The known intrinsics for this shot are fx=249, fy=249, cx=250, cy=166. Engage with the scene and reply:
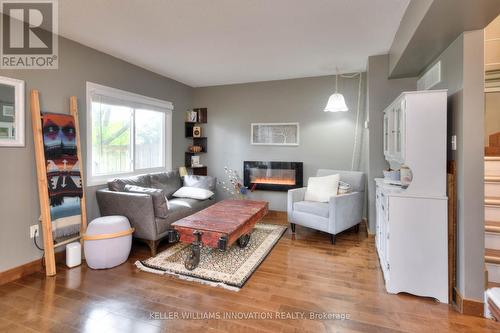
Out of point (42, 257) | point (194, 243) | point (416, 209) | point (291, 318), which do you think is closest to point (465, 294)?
point (416, 209)

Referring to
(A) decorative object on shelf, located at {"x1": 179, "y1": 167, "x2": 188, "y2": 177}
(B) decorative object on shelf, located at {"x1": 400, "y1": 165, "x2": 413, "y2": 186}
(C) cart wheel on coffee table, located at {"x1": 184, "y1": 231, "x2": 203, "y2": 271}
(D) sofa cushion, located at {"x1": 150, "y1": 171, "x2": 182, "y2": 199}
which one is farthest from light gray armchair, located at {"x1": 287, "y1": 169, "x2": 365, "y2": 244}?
(A) decorative object on shelf, located at {"x1": 179, "y1": 167, "x2": 188, "y2": 177}

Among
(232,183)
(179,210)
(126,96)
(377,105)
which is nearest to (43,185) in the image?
(179,210)

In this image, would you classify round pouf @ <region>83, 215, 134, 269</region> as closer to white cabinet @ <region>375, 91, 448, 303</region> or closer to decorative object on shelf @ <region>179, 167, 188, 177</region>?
decorative object on shelf @ <region>179, 167, 188, 177</region>

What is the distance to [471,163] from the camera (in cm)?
194

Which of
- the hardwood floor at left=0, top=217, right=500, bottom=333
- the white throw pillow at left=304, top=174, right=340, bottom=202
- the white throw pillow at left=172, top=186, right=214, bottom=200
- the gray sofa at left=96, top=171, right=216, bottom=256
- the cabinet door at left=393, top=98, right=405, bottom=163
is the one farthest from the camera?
the white throw pillow at left=172, top=186, right=214, bottom=200

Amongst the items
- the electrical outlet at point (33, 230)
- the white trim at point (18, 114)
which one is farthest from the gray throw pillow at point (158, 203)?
the white trim at point (18, 114)

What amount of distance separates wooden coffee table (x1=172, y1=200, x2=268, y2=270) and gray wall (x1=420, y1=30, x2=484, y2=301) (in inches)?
76.6

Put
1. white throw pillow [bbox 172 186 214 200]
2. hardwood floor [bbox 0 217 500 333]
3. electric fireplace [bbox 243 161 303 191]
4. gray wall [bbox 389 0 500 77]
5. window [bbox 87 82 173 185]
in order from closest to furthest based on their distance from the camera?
gray wall [bbox 389 0 500 77]
hardwood floor [bbox 0 217 500 333]
window [bbox 87 82 173 185]
white throw pillow [bbox 172 186 214 200]
electric fireplace [bbox 243 161 303 191]

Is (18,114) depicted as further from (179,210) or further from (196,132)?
(196,132)

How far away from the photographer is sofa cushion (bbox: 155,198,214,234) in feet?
10.1

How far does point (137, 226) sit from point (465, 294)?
127 inches

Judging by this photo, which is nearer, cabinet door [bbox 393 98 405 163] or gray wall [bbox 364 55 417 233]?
cabinet door [bbox 393 98 405 163]

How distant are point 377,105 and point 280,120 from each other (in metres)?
1.75

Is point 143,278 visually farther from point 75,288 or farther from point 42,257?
point 42,257
